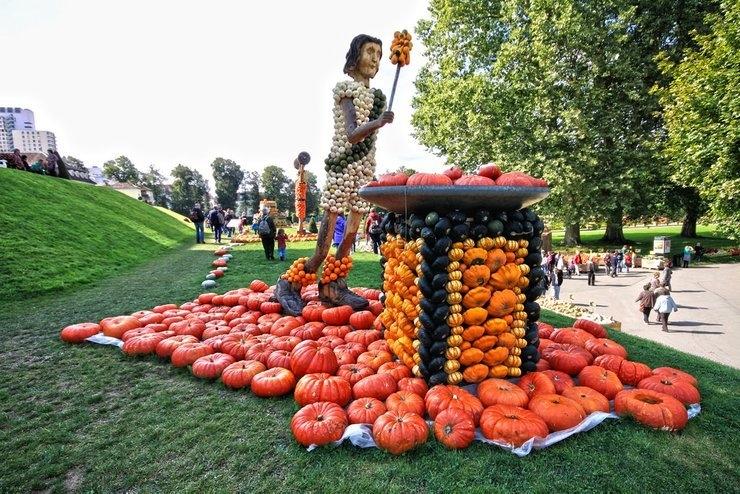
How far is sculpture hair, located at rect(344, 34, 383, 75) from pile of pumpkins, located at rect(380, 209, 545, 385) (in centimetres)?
270

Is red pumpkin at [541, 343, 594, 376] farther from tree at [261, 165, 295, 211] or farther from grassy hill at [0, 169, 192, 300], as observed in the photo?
tree at [261, 165, 295, 211]

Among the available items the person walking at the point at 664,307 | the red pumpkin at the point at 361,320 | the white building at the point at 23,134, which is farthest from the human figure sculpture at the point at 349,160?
the white building at the point at 23,134

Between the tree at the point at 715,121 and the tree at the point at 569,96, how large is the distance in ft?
10.7

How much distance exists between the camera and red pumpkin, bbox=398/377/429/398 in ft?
11.2

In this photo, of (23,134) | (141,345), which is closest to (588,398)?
(141,345)

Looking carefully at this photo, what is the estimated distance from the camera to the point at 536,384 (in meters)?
3.46

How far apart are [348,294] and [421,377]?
233cm

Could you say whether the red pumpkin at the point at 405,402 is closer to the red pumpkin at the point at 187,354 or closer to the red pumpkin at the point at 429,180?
the red pumpkin at the point at 429,180

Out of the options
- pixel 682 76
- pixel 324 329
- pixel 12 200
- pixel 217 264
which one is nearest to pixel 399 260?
pixel 324 329

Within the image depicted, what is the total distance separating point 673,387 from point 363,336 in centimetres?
296

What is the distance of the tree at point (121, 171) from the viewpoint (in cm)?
7938

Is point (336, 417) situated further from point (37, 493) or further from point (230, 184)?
→ point (230, 184)

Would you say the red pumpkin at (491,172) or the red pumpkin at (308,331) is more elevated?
the red pumpkin at (491,172)

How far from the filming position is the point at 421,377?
3639 millimetres
